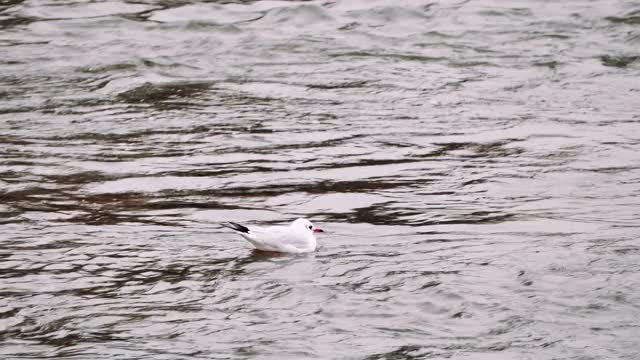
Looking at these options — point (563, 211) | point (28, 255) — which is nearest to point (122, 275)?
point (28, 255)

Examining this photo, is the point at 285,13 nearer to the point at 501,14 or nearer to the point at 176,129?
the point at 501,14

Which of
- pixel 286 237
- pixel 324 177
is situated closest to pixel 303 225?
pixel 286 237

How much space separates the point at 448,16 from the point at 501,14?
679 mm

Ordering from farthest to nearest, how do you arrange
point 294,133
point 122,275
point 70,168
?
point 294,133
point 70,168
point 122,275

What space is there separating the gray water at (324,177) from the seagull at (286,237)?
0.38 ft

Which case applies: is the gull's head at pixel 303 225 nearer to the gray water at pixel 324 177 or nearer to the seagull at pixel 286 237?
the seagull at pixel 286 237

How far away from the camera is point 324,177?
10430 millimetres

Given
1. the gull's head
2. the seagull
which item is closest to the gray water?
the seagull

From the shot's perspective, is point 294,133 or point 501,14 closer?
point 294,133

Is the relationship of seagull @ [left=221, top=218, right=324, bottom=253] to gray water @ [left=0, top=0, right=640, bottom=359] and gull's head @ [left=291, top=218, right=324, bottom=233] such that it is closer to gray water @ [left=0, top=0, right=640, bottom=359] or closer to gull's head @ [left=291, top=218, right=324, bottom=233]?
gull's head @ [left=291, top=218, right=324, bottom=233]

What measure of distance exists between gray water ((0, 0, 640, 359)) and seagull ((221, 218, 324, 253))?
11 cm

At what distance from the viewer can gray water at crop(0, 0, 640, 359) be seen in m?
7.36

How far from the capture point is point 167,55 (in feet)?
48.9

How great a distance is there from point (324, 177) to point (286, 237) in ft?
6.11
